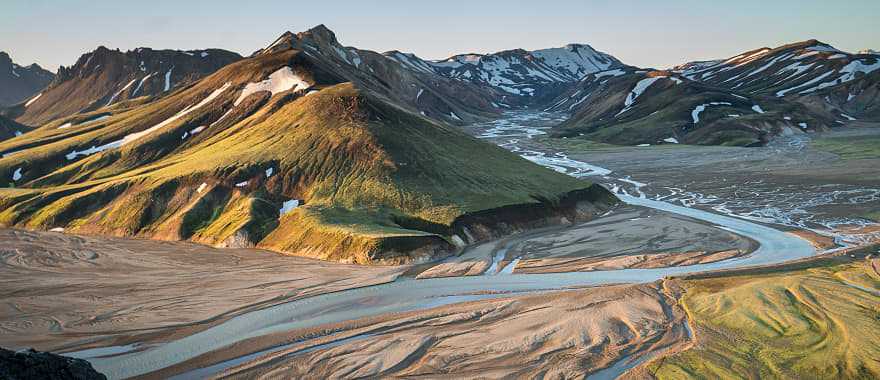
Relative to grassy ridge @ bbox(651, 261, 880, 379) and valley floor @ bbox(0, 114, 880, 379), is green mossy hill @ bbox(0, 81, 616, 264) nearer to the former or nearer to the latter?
valley floor @ bbox(0, 114, 880, 379)

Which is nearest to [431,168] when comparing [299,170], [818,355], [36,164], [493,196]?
[493,196]

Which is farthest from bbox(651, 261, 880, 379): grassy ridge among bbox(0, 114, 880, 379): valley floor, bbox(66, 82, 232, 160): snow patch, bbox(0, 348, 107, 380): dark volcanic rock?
bbox(66, 82, 232, 160): snow patch

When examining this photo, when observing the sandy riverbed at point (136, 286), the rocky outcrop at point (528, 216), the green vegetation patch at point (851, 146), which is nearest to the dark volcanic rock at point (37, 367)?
the sandy riverbed at point (136, 286)

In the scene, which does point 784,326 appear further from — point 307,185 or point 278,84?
point 278,84

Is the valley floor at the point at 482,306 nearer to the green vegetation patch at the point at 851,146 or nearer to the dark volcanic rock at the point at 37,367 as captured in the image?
the dark volcanic rock at the point at 37,367

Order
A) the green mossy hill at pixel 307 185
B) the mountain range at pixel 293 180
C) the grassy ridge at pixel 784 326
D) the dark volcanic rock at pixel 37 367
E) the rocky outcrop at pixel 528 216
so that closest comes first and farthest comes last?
the dark volcanic rock at pixel 37 367 → the grassy ridge at pixel 784 326 → the green mossy hill at pixel 307 185 → the mountain range at pixel 293 180 → the rocky outcrop at pixel 528 216

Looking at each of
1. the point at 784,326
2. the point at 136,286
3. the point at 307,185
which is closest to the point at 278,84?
the point at 307,185
